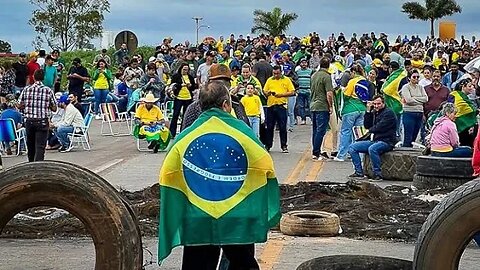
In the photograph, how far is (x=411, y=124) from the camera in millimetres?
18656

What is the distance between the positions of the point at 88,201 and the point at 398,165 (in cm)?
941

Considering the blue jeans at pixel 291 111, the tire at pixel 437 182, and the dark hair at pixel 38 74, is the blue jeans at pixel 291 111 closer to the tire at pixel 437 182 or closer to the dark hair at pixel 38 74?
the dark hair at pixel 38 74

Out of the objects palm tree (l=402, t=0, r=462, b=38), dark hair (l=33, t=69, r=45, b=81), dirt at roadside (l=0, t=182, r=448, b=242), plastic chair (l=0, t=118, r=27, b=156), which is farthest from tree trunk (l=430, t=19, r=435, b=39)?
dirt at roadside (l=0, t=182, r=448, b=242)

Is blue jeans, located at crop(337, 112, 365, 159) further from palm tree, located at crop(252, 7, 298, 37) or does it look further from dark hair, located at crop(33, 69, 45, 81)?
palm tree, located at crop(252, 7, 298, 37)

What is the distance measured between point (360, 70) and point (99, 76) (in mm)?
11501

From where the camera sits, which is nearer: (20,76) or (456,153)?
(456,153)

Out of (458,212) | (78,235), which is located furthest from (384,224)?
(458,212)

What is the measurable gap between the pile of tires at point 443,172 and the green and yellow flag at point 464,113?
2915 millimetres

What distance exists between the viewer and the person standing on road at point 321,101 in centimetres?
1773

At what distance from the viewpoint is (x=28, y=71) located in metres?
27.9

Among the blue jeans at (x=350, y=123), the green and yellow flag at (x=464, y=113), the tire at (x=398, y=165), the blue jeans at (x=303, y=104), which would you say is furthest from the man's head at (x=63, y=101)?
the green and yellow flag at (x=464, y=113)

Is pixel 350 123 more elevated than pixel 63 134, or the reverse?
pixel 350 123

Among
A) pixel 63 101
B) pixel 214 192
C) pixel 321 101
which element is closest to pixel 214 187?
pixel 214 192

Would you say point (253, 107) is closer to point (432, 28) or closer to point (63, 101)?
point (63, 101)
